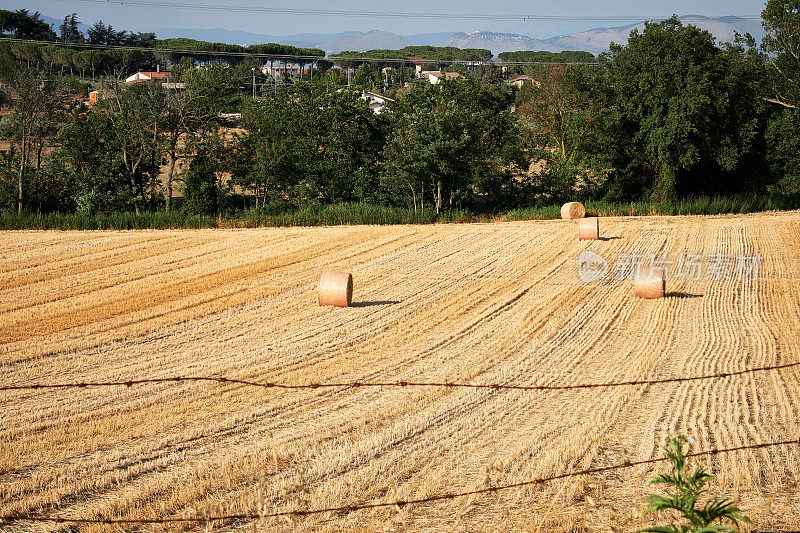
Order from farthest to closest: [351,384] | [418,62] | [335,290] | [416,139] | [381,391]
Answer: [418,62] < [416,139] < [335,290] < [351,384] < [381,391]

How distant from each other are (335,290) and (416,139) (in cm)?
1435

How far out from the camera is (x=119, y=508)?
728 cm

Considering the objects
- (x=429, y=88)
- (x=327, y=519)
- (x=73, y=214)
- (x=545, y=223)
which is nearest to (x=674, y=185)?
(x=545, y=223)

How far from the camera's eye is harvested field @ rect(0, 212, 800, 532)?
7.54 m

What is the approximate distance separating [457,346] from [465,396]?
2460 mm

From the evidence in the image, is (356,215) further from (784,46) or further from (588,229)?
(784,46)

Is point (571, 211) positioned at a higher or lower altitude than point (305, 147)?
lower

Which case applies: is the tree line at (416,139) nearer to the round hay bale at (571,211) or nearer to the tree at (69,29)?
the round hay bale at (571,211)

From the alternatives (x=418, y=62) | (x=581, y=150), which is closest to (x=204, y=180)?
(x=581, y=150)

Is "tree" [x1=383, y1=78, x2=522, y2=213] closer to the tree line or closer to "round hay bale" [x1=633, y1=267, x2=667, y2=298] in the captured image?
the tree line

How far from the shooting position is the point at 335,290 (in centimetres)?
1525

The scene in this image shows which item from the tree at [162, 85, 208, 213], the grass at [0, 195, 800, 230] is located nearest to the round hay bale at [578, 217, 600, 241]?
the grass at [0, 195, 800, 230]

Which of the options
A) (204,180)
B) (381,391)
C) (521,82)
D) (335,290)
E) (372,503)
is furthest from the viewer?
(521,82)

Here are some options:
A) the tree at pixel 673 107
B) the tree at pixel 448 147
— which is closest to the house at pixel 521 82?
the tree at pixel 448 147
